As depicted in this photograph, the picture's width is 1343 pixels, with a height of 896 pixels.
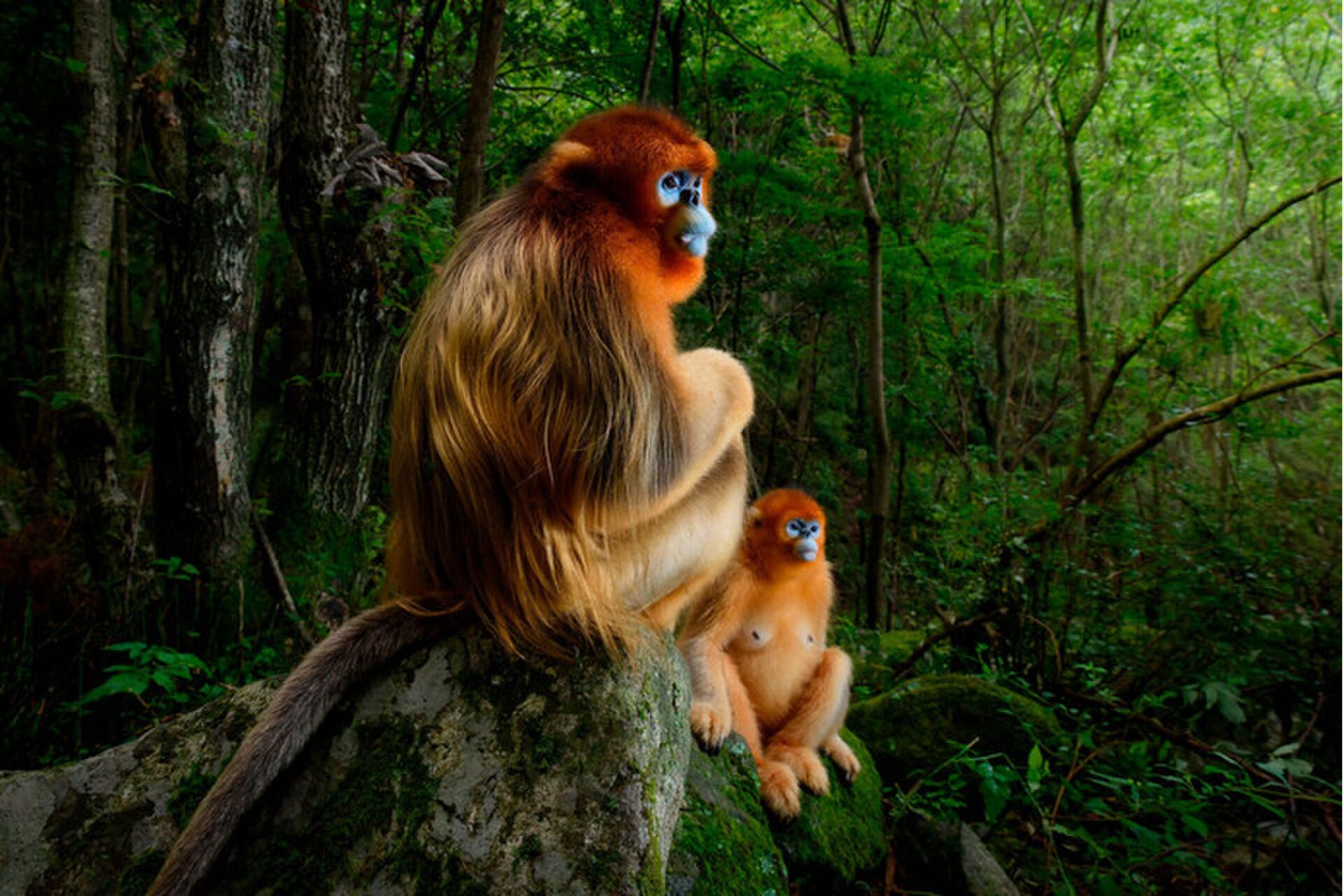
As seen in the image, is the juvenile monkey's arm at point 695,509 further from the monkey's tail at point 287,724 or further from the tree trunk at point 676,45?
the tree trunk at point 676,45

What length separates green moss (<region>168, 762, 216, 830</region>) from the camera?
2191 millimetres

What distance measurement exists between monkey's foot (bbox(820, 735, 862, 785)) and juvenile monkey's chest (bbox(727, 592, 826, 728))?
0.80ft

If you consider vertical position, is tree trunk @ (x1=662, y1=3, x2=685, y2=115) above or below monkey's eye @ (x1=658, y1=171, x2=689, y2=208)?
above

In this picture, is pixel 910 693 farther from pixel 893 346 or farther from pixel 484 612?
pixel 893 346

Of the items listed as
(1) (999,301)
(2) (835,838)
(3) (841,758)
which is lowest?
(2) (835,838)

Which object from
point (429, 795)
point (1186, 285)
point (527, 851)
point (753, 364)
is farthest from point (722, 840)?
point (753, 364)

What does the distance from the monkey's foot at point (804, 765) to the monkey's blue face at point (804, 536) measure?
86cm

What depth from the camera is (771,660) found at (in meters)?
3.82

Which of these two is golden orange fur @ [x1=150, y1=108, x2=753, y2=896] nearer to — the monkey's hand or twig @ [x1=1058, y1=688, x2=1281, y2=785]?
the monkey's hand

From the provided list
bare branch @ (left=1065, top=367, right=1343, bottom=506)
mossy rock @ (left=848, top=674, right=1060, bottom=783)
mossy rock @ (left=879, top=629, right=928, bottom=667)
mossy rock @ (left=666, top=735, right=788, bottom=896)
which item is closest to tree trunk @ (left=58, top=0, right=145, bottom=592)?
mossy rock @ (left=666, top=735, right=788, bottom=896)

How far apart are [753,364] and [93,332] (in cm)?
681

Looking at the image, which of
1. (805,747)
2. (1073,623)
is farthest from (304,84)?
(1073,623)

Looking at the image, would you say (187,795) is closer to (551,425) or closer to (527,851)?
(527,851)

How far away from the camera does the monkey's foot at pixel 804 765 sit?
135 inches
